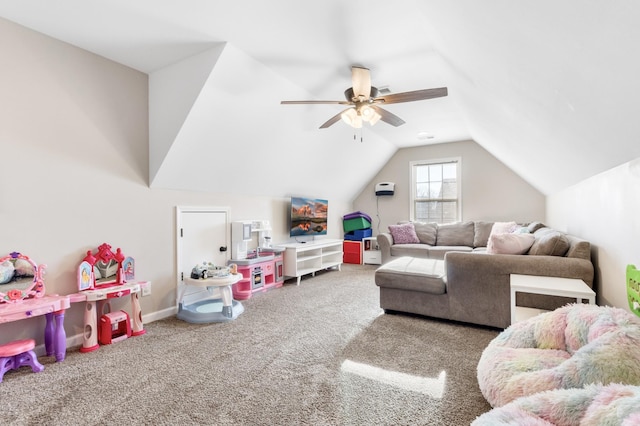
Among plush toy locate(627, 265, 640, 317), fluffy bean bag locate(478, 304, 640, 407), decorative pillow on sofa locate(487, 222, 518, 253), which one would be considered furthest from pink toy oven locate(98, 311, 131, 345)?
decorative pillow on sofa locate(487, 222, 518, 253)

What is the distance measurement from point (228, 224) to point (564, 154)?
374cm

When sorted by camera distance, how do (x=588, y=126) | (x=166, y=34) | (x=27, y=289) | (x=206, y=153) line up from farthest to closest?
(x=206, y=153), (x=166, y=34), (x=27, y=289), (x=588, y=126)

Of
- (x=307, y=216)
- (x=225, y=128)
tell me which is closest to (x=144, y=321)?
(x=225, y=128)

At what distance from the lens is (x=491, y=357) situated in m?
1.76

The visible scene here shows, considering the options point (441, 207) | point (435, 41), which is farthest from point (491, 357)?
point (441, 207)

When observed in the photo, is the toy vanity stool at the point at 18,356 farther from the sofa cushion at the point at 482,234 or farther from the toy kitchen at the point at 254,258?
the sofa cushion at the point at 482,234

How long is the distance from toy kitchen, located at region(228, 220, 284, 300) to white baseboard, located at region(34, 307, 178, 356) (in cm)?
82

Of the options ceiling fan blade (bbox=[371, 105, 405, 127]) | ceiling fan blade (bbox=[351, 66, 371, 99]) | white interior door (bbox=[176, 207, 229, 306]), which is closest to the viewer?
ceiling fan blade (bbox=[351, 66, 371, 99])

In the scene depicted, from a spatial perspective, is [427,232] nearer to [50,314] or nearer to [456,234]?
[456,234]

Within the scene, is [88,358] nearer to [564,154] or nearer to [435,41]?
[435,41]

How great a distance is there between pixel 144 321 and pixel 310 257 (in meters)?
2.55

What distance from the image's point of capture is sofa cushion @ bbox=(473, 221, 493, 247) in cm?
541

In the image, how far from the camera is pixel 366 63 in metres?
2.90

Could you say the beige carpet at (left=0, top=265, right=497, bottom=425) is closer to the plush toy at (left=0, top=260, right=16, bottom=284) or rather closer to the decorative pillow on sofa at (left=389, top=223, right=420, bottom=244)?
the plush toy at (left=0, top=260, right=16, bottom=284)
